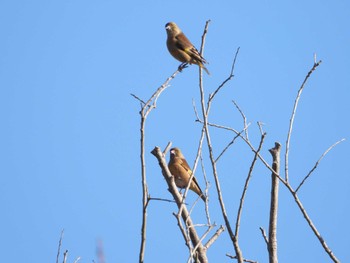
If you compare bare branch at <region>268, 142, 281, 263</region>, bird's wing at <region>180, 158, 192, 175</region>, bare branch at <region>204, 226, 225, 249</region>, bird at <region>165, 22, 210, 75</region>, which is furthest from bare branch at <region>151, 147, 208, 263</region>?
bird at <region>165, 22, 210, 75</region>

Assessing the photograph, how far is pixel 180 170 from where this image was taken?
7.62 metres

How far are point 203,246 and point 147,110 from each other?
0.90 m

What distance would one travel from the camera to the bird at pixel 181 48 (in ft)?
26.3

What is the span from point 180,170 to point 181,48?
1756 mm

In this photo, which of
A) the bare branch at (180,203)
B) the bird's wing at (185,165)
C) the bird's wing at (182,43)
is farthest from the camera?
the bird's wing at (182,43)

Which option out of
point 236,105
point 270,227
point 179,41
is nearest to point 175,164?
point 179,41

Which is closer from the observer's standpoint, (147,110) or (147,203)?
(147,203)

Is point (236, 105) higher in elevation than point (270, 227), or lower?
higher

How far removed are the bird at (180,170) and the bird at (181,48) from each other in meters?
1.19

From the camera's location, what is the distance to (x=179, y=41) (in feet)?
27.6

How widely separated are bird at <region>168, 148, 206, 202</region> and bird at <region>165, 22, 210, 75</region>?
1.19m

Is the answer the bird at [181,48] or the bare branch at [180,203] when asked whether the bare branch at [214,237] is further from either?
the bird at [181,48]

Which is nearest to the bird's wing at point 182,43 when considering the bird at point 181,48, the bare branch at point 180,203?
the bird at point 181,48

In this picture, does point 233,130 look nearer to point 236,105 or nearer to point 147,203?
point 236,105
